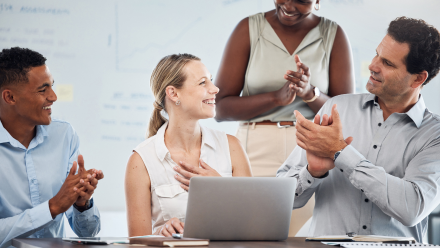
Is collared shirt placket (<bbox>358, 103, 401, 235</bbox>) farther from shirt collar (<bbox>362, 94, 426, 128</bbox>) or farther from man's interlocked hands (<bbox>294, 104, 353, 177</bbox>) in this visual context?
man's interlocked hands (<bbox>294, 104, 353, 177</bbox>)

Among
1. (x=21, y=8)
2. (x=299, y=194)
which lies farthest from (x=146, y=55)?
(x=299, y=194)

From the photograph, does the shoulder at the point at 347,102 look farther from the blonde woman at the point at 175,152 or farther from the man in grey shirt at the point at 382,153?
the blonde woman at the point at 175,152

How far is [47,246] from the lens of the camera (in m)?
1.28

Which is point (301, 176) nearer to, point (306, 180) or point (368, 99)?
point (306, 180)

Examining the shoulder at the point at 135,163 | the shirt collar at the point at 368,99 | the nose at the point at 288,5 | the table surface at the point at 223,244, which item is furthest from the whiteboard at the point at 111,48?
the table surface at the point at 223,244

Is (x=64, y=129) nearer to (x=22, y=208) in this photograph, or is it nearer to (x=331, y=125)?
(x=22, y=208)

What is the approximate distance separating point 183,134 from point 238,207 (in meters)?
0.88

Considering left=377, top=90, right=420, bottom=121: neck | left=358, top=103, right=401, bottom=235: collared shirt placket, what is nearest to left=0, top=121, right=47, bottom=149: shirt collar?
left=358, top=103, right=401, bottom=235: collared shirt placket

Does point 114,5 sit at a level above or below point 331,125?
above

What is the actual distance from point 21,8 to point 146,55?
1.02 m

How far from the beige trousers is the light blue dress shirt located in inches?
34.7

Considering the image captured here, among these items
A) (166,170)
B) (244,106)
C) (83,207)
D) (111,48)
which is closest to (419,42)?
(244,106)

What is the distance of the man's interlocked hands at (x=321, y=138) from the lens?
167 cm

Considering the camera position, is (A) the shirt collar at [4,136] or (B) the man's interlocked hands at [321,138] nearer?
(B) the man's interlocked hands at [321,138]
